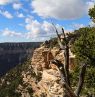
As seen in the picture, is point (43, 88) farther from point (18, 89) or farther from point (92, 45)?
point (92, 45)

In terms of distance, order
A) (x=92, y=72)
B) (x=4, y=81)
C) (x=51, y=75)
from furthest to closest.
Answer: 1. (x=4, y=81)
2. (x=51, y=75)
3. (x=92, y=72)

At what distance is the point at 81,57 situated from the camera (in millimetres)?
35594

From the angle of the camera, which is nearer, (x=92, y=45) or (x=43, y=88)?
(x=92, y=45)

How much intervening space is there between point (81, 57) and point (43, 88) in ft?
250

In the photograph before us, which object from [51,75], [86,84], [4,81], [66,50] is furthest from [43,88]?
[66,50]

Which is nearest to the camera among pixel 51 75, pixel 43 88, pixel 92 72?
pixel 92 72

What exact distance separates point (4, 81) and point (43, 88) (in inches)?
2562

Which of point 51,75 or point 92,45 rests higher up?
point 92,45

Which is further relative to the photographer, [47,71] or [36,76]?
[36,76]

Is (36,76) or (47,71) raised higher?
(47,71)

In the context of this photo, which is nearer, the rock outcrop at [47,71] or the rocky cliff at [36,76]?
the rock outcrop at [47,71]

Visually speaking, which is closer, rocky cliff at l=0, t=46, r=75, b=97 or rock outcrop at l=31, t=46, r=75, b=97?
rock outcrop at l=31, t=46, r=75, b=97

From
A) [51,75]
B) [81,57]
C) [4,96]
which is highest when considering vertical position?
[81,57]

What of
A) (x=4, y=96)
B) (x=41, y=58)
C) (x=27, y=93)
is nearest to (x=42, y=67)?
(x=41, y=58)
